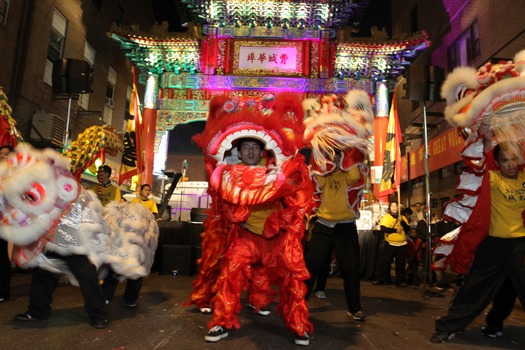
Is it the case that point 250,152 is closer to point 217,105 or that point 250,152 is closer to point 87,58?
point 217,105

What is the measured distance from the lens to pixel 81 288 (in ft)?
8.96

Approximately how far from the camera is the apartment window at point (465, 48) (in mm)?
12092

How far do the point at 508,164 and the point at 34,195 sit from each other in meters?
3.38

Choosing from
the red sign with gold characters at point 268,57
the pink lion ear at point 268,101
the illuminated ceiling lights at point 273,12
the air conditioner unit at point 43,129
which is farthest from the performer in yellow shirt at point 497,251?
the air conditioner unit at point 43,129

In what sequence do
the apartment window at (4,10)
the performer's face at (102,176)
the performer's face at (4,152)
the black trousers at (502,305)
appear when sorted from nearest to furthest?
the black trousers at (502,305), the performer's face at (4,152), the performer's face at (102,176), the apartment window at (4,10)

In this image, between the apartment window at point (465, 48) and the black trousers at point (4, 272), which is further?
the apartment window at point (465, 48)

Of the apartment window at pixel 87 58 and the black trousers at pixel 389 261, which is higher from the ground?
the apartment window at pixel 87 58

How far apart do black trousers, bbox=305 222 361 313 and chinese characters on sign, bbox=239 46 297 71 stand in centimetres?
745

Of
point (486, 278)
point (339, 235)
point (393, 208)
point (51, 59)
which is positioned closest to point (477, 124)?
point (486, 278)

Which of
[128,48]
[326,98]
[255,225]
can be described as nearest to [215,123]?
[255,225]

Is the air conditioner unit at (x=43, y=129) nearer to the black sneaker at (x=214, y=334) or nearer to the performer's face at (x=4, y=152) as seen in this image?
the performer's face at (x=4, y=152)

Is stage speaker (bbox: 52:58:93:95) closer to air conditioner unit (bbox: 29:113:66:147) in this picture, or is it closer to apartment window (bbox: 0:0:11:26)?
air conditioner unit (bbox: 29:113:66:147)

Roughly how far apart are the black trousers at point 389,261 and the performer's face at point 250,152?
4.01 m

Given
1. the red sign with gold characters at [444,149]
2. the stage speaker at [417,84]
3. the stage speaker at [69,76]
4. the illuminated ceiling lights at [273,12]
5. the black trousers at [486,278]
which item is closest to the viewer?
the black trousers at [486,278]
